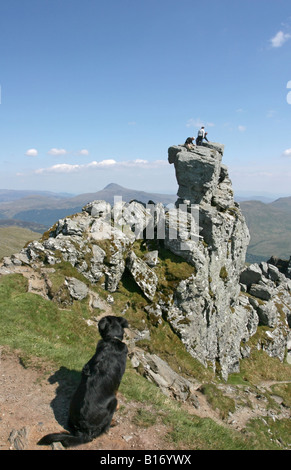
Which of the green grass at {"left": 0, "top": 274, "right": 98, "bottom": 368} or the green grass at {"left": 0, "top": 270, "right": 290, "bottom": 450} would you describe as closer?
the green grass at {"left": 0, "top": 270, "right": 290, "bottom": 450}

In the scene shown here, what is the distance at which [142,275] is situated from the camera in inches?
1045

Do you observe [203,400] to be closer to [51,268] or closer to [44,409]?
[44,409]

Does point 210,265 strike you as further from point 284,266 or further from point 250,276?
point 284,266

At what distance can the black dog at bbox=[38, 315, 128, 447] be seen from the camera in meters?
7.88

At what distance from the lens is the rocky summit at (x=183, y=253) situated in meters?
25.0

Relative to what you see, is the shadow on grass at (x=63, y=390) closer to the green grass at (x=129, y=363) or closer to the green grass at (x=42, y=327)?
the green grass at (x=129, y=363)

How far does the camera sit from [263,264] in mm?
61344

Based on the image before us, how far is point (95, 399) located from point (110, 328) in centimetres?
248

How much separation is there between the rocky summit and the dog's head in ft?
30.7

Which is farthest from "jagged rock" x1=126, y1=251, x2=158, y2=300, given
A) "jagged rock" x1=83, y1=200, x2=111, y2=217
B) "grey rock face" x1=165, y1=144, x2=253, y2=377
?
"jagged rock" x1=83, y1=200, x2=111, y2=217

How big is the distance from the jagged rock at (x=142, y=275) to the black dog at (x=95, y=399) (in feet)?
54.9

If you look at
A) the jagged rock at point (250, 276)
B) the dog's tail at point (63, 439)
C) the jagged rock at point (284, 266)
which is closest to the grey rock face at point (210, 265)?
the jagged rock at point (250, 276)

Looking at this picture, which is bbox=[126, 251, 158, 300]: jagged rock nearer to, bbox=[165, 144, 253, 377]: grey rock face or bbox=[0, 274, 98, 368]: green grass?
bbox=[165, 144, 253, 377]: grey rock face
